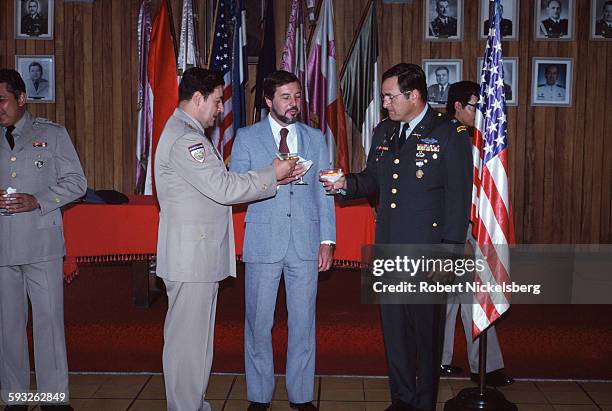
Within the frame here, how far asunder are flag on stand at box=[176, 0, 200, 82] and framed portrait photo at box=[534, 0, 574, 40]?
3423 mm

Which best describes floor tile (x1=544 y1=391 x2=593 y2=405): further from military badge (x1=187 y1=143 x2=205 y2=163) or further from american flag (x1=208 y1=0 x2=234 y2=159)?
american flag (x1=208 y1=0 x2=234 y2=159)

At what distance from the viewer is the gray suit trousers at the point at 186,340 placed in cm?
311

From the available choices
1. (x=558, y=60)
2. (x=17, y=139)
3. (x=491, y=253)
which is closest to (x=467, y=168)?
(x=491, y=253)

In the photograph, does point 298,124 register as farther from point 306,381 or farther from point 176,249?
point 306,381

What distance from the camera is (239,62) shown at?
21.3ft

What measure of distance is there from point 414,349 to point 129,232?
6.91 ft

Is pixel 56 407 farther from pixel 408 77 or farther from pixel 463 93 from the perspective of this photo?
pixel 463 93

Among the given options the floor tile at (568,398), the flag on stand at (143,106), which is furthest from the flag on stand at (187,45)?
the floor tile at (568,398)

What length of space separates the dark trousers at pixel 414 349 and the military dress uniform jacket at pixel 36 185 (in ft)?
5.53

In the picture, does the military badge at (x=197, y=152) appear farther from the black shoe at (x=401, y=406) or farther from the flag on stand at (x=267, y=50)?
the flag on stand at (x=267, y=50)

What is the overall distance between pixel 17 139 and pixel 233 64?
3.38m

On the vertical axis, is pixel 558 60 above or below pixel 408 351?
above

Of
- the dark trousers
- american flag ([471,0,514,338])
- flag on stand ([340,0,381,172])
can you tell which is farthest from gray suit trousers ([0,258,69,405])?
flag on stand ([340,0,381,172])

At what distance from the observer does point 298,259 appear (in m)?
3.39
